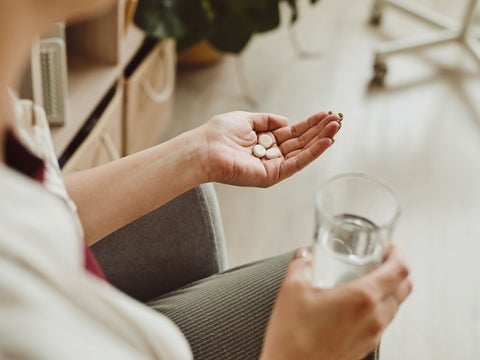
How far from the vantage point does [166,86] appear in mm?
2090

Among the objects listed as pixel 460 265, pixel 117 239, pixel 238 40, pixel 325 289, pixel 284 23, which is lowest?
pixel 460 265

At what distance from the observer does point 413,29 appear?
2664 millimetres

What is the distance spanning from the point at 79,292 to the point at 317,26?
214 centimetres

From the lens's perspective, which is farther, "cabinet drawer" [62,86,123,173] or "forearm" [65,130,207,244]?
"cabinet drawer" [62,86,123,173]

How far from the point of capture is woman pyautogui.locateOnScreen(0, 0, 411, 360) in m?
0.62

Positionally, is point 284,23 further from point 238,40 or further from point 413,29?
point 238,40

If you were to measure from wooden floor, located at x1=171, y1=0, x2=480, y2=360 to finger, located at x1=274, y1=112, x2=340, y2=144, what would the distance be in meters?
0.75

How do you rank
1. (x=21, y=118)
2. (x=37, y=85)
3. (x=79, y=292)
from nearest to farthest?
(x=79, y=292) < (x=21, y=118) < (x=37, y=85)

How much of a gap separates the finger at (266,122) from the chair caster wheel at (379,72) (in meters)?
1.31

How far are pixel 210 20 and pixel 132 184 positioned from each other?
3.38 ft

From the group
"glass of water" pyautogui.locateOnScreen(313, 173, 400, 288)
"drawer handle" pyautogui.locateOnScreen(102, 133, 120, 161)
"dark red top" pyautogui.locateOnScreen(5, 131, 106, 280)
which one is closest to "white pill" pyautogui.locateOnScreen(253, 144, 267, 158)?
"glass of water" pyautogui.locateOnScreen(313, 173, 400, 288)

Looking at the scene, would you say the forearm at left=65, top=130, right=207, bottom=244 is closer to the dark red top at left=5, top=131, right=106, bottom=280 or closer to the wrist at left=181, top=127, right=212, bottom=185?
the wrist at left=181, top=127, right=212, bottom=185

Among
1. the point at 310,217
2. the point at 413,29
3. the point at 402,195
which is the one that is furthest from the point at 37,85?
the point at 413,29

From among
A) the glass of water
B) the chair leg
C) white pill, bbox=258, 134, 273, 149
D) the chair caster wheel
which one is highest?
the glass of water
